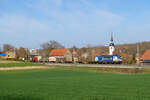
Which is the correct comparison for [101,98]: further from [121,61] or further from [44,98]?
[121,61]

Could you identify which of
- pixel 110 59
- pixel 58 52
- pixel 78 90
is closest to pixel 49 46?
pixel 58 52

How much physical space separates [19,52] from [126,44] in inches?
3716

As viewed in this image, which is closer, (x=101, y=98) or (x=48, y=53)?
(x=101, y=98)

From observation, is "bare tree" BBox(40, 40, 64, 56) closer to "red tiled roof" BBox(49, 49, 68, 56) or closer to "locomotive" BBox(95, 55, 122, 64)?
"red tiled roof" BBox(49, 49, 68, 56)

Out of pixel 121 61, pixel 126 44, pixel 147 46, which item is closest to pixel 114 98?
pixel 121 61

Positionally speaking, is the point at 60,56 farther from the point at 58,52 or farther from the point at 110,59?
the point at 110,59

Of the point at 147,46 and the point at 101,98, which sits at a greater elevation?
the point at 147,46

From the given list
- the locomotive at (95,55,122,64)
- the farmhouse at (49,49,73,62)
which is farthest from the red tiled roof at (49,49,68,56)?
the locomotive at (95,55,122,64)

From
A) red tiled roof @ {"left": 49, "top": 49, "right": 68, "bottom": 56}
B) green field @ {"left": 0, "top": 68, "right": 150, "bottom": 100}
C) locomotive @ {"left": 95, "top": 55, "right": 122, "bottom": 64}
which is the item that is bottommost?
green field @ {"left": 0, "top": 68, "right": 150, "bottom": 100}

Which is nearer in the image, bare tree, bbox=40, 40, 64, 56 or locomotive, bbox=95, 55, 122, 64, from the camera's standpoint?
locomotive, bbox=95, 55, 122, 64

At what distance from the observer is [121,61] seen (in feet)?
278

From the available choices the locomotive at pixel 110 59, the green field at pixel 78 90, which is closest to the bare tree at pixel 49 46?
the locomotive at pixel 110 59

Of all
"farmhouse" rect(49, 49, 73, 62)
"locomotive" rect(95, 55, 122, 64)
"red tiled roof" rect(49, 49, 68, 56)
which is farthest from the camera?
"red tiled roof" rect(49, 49, 68, 56)

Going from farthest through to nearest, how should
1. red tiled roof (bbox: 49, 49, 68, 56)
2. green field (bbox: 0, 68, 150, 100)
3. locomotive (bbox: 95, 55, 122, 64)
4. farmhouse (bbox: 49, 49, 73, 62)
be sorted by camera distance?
red tiled roof (bbox: 49, 49, 68, 56)
farmhouse (bbox: 49, 49, 73, 62)
locomotive (bbox: 95, 55, 122, 64)
green field (bbox: 0, 68, 150, 100)
